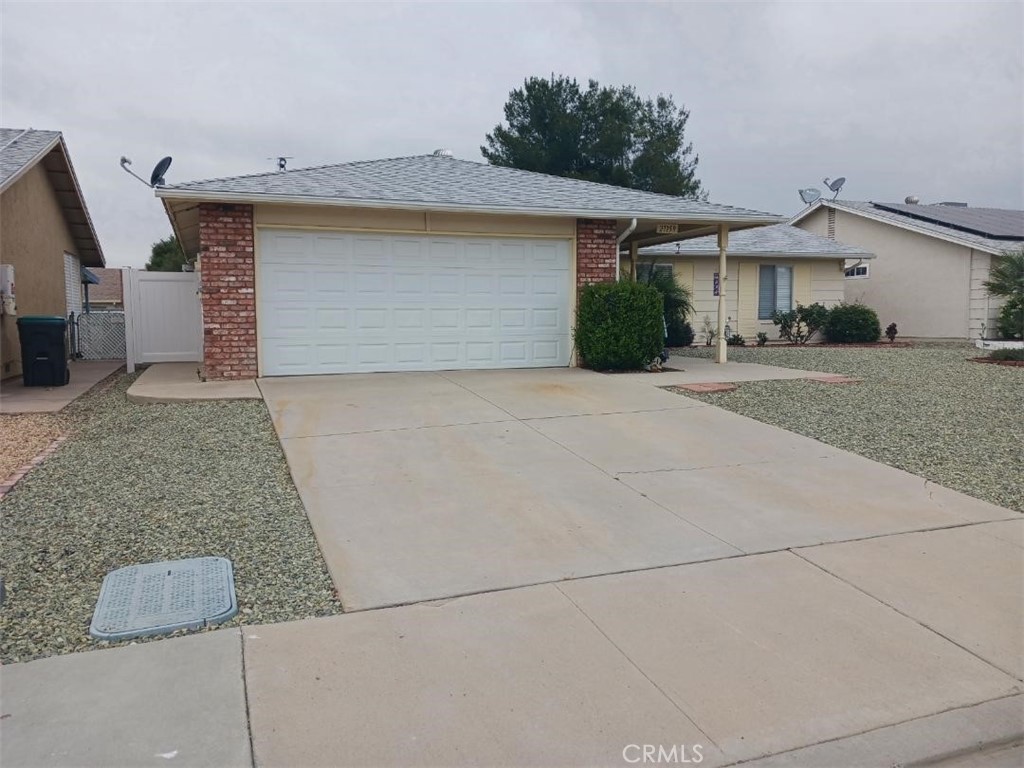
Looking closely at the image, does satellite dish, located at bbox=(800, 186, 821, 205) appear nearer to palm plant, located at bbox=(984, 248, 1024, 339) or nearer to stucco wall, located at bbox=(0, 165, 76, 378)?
palm plant, located at bbox=(984, 248, 1024, 339)

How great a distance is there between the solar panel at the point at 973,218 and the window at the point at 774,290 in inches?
226

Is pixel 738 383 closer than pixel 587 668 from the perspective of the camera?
No

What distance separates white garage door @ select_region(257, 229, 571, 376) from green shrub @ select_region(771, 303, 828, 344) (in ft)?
33.9

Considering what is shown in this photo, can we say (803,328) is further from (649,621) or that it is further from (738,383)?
(649,621)

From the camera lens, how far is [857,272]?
81.1 ft

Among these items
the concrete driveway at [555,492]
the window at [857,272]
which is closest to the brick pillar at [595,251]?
the concrete driveway at [555,492]

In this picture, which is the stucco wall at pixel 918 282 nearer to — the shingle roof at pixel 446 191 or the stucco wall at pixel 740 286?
the stucco wall at pixel 740 286

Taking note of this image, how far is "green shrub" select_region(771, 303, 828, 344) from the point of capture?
2123 cm

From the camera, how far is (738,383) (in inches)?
436

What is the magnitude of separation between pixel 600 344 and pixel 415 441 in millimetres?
5552

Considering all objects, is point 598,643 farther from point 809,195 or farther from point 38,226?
point 809,195

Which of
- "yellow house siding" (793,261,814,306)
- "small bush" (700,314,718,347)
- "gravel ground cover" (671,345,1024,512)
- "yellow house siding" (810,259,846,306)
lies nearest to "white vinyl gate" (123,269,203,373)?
"gravel ground cover" (671,345,1024,512)

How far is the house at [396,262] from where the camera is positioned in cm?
1127

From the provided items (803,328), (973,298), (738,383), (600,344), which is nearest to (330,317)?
(600,344)
